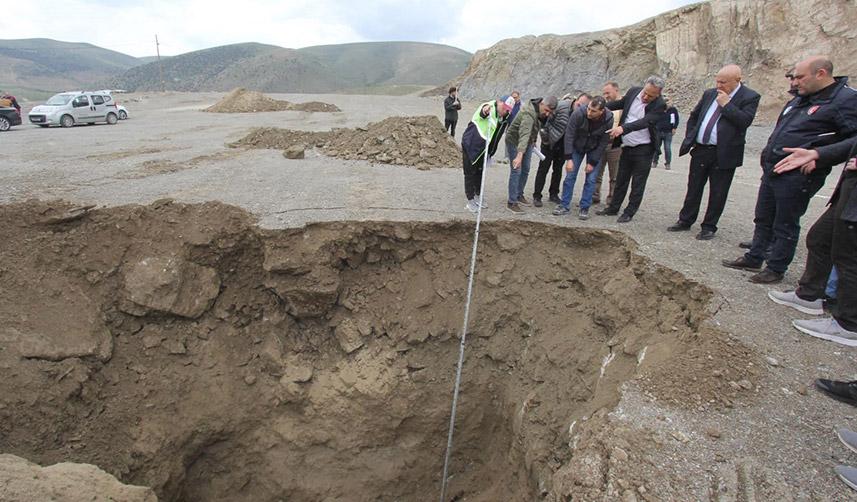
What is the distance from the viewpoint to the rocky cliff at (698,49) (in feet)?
48.8

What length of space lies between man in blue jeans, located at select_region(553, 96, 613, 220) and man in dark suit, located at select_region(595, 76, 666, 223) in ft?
0.60

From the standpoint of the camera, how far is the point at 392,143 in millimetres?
10070

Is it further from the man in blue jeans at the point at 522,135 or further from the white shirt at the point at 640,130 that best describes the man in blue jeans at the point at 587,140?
the man in blue jeans at the point at 522,135

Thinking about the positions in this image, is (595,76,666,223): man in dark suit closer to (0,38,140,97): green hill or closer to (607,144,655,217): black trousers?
(607,144,655,217): black trousers

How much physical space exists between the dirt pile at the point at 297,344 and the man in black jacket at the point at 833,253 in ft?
3.07

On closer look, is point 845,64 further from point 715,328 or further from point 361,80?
point 361,80

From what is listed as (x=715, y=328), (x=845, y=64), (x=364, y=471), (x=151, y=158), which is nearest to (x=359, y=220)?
(x=364, y=471)

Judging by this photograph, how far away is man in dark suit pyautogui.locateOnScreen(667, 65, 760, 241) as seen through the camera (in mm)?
4684

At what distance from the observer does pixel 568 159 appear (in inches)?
243

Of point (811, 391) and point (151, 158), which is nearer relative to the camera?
point (811, 391)

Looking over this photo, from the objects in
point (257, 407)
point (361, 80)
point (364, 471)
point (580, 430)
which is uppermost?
point (361, 80)

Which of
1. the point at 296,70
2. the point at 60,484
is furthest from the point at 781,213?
the point at 296,70

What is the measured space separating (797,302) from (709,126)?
82.4 inches

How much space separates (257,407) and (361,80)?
3815 inches
